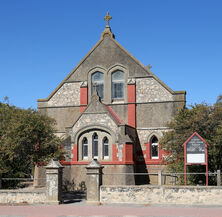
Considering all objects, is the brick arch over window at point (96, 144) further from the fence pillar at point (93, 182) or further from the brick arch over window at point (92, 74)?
the fence pillar at point (93, 182)

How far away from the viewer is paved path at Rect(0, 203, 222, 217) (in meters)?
16.6

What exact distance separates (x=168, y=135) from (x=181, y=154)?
1.66 meters

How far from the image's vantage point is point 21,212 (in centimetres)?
1783

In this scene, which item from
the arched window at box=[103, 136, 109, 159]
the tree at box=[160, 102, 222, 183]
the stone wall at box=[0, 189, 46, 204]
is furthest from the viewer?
the arched window at box=[103, 136, 109, 159]

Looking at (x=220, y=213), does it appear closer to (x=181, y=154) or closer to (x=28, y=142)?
(x=181, y=154)

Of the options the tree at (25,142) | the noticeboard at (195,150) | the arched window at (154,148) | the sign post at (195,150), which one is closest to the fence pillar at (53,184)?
the tree at (25,142)

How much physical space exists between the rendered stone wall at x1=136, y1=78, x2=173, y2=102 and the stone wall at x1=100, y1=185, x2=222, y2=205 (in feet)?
47.1

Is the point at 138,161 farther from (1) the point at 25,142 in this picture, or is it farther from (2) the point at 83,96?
(1) the point at 25,142

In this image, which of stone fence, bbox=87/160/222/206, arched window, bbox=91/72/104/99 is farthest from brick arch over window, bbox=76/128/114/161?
stone fence, bbox=87/160/222/206

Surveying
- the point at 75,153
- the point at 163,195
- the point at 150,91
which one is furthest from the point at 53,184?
the point at 150,91

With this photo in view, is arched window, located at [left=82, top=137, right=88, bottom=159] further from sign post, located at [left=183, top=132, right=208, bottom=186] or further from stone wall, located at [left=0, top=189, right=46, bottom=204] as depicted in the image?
sign post, located at [left=183, top=132, right=208, bottom=186]

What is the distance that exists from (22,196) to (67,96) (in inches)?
621

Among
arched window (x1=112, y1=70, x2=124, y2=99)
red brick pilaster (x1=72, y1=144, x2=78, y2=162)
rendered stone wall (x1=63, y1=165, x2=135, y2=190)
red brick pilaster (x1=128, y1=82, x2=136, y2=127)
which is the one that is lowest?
rendered stone wall (x1=63, y1=165, x2=135, y2=190)

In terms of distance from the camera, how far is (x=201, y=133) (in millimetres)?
25562
